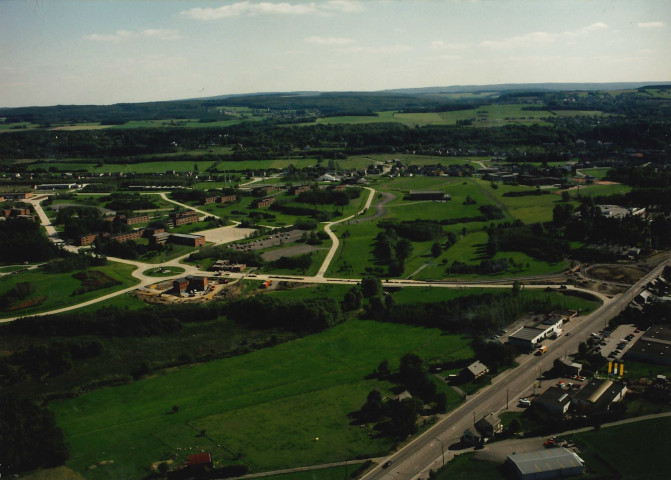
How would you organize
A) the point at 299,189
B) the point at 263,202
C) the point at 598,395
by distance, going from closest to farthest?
the point at 598,395 → the point at 263,202 → the point at 299,189

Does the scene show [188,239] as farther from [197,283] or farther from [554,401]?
[554,401]

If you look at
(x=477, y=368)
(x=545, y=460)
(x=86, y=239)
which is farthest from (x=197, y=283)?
(x=545, y=460)

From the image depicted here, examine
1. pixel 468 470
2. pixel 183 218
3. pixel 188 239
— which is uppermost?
pixel 183 218

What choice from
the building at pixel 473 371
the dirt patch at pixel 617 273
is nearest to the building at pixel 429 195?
the dirt patch at pixel 617 273

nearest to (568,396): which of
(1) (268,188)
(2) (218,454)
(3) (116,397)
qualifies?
(2) (218,454)

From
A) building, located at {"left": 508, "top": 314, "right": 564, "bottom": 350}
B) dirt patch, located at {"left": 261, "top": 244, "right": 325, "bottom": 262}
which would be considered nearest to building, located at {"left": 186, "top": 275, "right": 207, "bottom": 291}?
dirt patch, located at {"left": 261, "top": 244, "right": 325, "bottom": 262}

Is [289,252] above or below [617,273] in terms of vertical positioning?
above

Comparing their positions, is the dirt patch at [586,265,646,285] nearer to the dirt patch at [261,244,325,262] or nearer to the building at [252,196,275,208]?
the dirt patch at [261,244,325,262]

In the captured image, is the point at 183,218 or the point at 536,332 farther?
the point at 183,218
